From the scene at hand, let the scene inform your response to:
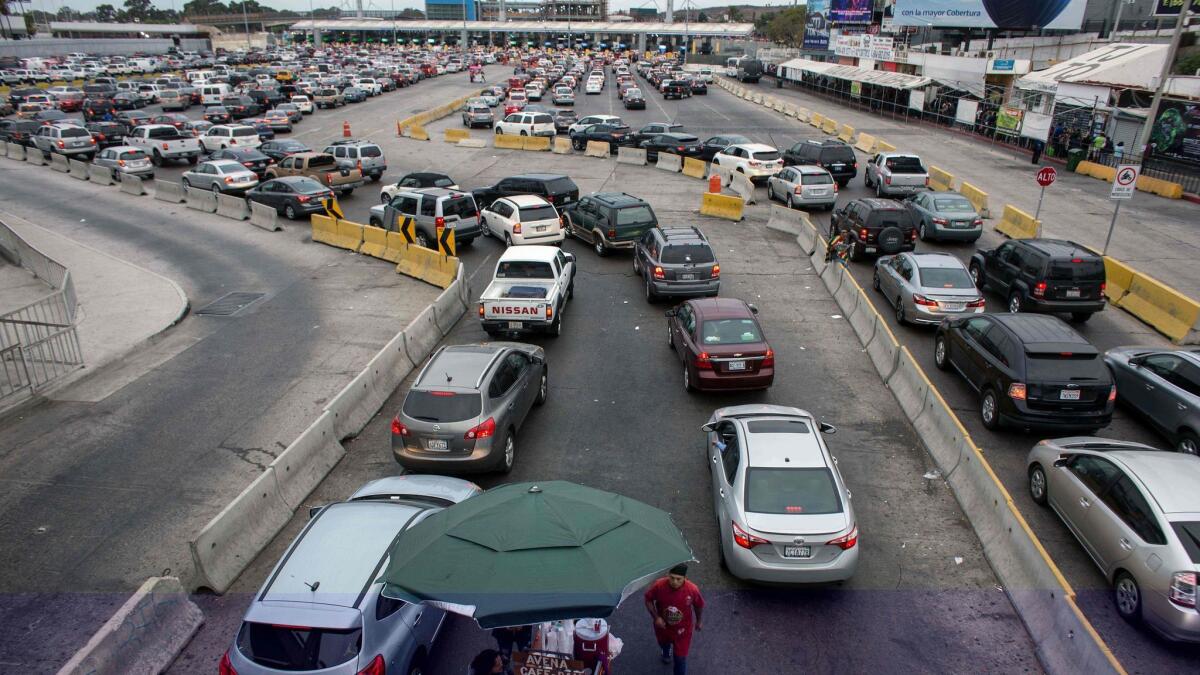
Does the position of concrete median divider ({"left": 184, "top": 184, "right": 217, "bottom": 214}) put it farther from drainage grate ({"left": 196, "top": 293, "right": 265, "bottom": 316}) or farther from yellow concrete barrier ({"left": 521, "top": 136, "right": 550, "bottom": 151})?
yellow concrete barrier ({"left": 521, "top": 136, "right": 550, "bottom": 151})

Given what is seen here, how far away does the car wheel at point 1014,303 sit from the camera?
16078 millimetres

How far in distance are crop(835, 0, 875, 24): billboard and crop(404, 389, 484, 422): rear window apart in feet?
246

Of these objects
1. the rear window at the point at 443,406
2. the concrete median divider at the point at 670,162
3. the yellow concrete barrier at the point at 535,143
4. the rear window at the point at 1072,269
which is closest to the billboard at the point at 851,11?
the yellow concrete barrier at the point at 535,143

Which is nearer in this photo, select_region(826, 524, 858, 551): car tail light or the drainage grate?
select_region(826, 524, 858, 551): car tail light

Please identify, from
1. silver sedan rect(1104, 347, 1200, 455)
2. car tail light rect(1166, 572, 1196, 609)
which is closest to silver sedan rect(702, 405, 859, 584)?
car tail light rect(1166, 572, 1196, 609)

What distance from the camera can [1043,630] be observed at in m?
7.41

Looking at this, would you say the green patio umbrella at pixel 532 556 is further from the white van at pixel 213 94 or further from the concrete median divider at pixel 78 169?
the white van at pixel 213 94

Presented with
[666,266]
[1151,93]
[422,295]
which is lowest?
[422,295]

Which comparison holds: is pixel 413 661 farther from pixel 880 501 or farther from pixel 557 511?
pixel 880 501

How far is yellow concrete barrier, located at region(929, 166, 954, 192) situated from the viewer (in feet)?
96.2

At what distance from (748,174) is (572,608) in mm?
27177

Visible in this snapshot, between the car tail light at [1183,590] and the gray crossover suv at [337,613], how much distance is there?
719 cm

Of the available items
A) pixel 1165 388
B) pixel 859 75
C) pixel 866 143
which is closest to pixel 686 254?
pixel 1165 388

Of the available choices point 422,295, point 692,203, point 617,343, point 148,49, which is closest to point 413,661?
point 617,343
